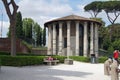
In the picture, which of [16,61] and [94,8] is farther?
[94,8]

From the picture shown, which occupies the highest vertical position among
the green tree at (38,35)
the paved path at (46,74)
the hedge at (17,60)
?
the green tree at (38,35)

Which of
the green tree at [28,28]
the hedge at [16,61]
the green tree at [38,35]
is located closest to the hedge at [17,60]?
the hedge at [16,61]

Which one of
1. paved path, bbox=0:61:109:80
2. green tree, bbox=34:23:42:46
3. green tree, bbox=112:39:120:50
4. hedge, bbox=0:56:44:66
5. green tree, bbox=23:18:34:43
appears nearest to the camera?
paved path, bbox=0:61:109:80

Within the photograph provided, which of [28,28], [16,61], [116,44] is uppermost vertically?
[28,28]

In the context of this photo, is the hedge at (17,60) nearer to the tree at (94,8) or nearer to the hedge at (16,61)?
the hedge at (16,61)

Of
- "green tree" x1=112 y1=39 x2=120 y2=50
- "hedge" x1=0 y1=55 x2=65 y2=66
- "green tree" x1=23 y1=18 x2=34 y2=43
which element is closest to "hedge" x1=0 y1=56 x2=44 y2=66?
"hedge" x1=0 y1=55 x2=65 y2=66

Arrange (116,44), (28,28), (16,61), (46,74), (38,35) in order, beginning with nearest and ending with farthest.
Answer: (46,74)
(16,61)
(116,44)
(28,28)
(38,35)

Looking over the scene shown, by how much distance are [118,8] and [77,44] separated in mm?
24589

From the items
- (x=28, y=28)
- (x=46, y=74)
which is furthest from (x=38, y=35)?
(x=46, y=74)

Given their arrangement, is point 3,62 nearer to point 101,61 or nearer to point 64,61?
point 64,61

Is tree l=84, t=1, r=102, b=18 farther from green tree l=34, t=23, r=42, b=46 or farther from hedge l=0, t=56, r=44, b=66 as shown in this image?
hedge l=0, t=56, r=44, b=66

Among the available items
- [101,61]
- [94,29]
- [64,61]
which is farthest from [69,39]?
[64,61]

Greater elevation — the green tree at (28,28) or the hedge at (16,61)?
the green tree at (28,28)

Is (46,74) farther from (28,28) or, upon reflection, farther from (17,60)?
(28,28)
